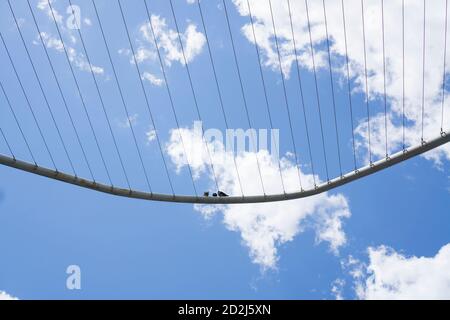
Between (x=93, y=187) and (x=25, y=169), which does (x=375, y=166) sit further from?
(x=25, y=169)

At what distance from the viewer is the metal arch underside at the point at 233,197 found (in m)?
18.6

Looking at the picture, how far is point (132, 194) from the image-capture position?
67.2ft

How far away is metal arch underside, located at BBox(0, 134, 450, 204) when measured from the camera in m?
18.6

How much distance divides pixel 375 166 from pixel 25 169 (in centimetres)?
1219

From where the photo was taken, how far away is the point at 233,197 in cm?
2164
